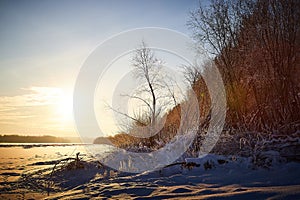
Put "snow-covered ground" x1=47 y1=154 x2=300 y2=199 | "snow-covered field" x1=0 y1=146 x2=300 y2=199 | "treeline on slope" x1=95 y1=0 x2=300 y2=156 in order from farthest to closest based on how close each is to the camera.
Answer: "treeline on slope" x1=95 y1=0 x2=300 y2=156 < "snow-covered field" x1=0 y1=146 x2=300 y2=199 < "snow-covered ground" x1=47 y1=154 x2=300 y2=199

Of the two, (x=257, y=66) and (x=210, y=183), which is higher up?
(x=257, y=66)

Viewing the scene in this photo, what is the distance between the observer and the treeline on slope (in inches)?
580

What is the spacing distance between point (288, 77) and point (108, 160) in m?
10.2

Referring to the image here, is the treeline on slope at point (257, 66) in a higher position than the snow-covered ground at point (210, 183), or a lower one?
higher

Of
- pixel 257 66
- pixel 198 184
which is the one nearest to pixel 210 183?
pixel 198 184

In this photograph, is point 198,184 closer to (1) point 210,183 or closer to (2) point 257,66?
(1) point 210,183

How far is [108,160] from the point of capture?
1631cm

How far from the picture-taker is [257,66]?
16766mm

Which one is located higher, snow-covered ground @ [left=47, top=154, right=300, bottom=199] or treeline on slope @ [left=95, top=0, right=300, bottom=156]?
treeline on slope @ [left=95, top=0, right=300, bottom=156]

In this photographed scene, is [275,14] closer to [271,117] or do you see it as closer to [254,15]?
[254,15]

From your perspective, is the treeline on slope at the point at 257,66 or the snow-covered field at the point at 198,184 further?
the treeline on slope at the point at 257,66

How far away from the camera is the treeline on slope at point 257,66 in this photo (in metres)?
14.7

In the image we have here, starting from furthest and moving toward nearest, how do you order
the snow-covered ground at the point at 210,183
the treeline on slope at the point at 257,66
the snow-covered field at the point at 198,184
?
1. the treeline on slope at the point at 257,66
2. the snow-covered field at the point at 198,184
3. the snow-covered ground at the point at 210,183

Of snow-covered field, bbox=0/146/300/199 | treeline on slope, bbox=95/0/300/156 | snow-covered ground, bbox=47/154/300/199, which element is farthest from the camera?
treeline on slope, bbox=95/0/300/156
